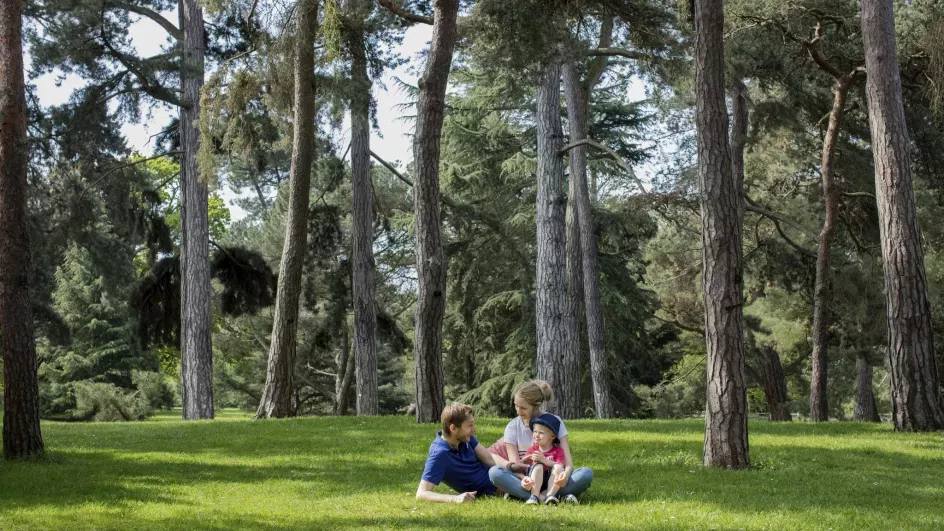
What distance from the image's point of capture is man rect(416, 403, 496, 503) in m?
8.75

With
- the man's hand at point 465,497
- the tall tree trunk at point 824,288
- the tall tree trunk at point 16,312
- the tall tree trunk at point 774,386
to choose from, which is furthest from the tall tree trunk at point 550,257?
the tall tree trunk at point 774,386

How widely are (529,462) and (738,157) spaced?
1520 cm

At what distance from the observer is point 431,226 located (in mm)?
15266

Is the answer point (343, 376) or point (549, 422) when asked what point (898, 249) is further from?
point (343, 376)

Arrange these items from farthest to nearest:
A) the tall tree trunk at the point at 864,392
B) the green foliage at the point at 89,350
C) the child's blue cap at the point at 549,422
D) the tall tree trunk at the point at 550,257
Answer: the green foliage at the point at 89,350 → the tall tree trunk at the point at 864,392 → the tall tree trunk at the point at 550,257 → the child's blue cap at the point at 549,422

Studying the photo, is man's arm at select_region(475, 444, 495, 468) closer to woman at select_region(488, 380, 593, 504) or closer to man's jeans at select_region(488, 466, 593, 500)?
woman at select_region(488, 380, 593, 504)

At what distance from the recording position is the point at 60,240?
23.3 metres

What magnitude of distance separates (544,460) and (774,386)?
24.9 metres

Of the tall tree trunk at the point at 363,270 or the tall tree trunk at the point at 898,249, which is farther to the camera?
the tall tree trunk at the point at 363,270

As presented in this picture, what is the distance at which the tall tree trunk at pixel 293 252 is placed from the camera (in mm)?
18828

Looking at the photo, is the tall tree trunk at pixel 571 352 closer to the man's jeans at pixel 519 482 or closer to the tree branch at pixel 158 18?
the tree branch at pixel 158 18

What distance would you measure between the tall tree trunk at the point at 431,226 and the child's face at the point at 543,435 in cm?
638

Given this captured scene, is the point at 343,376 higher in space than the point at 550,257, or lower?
lower

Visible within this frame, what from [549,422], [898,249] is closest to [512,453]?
[549,422]
